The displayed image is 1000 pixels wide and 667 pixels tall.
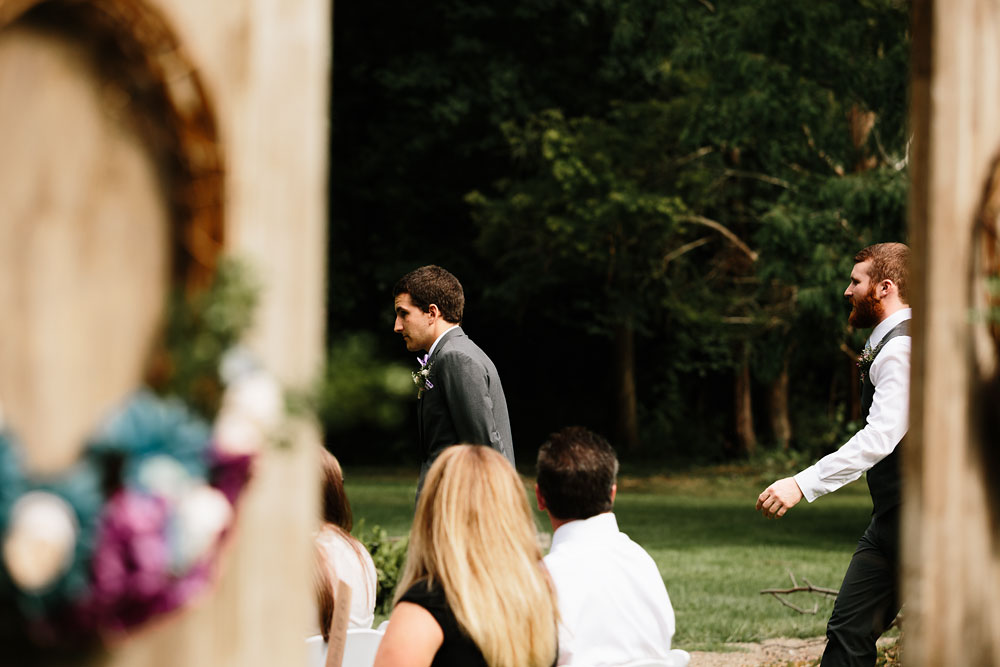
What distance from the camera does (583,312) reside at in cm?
2959

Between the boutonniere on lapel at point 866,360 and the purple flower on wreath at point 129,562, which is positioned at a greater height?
the boutonniere on lapel at point 866,360

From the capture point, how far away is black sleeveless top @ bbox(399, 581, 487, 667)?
293 centimetres

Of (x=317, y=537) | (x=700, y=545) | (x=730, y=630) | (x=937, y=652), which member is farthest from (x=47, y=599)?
(x=700, y=545)

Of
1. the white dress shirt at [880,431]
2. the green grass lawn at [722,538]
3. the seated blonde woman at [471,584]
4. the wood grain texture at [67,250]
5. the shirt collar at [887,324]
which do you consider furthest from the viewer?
the green grass lawn at [722,538]

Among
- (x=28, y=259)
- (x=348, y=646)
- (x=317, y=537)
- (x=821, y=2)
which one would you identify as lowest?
(x=348, y=646)

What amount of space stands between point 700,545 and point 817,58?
5933 mm

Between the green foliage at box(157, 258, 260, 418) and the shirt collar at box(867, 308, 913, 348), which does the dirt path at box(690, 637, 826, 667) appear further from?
the green foliage at box(157, 258, 260, 418)

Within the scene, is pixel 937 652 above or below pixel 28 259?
below

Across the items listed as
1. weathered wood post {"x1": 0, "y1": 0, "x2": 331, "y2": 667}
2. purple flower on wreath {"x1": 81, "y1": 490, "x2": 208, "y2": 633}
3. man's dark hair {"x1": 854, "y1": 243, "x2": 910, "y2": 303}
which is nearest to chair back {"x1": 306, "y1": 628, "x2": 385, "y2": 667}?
weathered wood post {"x1": 0, "y1": 0, "x2": 331, "y2": 667}

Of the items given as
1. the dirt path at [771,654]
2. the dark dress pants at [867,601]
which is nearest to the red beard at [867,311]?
the dark dress pants at [867,601]

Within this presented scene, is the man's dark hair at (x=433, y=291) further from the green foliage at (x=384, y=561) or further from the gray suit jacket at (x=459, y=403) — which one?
the green foliage at (x=384, y=561)

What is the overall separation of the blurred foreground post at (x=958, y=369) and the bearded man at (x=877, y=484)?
2575 mm

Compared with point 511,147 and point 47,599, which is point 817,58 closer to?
point 511,147

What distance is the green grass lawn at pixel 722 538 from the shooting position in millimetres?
8273
